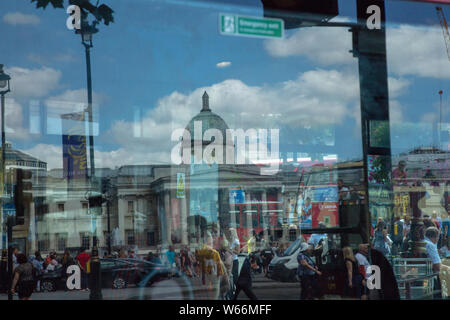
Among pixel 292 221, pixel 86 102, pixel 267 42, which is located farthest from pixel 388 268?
pixel 86 102

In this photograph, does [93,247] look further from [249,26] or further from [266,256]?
[249,26]

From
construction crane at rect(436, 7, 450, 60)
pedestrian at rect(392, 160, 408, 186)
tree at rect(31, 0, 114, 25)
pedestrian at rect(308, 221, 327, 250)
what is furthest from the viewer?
construction crane at rect(436, 7, 450, 60)

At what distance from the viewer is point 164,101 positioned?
416 centimetres

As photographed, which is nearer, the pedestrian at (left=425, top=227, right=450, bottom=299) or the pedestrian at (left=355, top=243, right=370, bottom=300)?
the pedestrian at (left=355, top=243, right=370, bottom=300)

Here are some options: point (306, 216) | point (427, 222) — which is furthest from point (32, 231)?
point (427, 222)

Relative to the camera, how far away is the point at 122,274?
4008mm

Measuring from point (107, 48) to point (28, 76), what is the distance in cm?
62

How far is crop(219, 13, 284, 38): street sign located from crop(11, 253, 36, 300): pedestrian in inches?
89.6

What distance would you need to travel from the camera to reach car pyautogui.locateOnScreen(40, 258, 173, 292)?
3885mm

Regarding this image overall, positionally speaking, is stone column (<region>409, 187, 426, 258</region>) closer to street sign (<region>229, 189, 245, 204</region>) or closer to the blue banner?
street sign (<region>229, 189, 245, 204</region>)

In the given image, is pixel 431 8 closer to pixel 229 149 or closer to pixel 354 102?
pixel 354 102

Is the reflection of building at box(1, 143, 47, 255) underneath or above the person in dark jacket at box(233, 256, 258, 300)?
above

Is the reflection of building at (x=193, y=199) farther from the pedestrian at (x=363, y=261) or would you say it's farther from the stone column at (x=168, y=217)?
the pedestrian at (x=363, y=261)

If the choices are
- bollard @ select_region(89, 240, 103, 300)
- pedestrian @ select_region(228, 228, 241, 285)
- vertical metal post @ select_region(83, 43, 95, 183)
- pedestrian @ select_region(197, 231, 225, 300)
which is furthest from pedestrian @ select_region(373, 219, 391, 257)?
vertical metal post @ select_region(83, 43, 95, 183)
